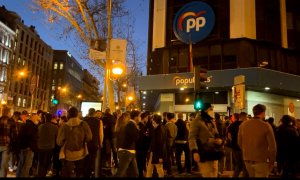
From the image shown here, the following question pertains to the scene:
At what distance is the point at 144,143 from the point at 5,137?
3810mm

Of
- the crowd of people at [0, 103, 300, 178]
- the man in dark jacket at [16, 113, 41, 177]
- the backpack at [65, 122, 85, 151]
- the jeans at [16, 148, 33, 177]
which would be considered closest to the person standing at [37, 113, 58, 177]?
the crowd of people at [0, 103, 300, 178]

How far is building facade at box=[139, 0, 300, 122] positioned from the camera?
83.6ft

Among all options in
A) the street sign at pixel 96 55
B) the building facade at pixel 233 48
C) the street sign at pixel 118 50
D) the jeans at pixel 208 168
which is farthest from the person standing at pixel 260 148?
the building facade at pixel 233 48

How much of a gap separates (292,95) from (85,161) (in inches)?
933

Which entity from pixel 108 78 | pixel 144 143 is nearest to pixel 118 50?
pixel 108 78

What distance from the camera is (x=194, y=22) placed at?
2759 centimetres

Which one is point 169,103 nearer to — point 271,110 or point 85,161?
point 271,110

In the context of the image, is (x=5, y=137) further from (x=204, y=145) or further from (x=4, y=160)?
(x=204, y=145)

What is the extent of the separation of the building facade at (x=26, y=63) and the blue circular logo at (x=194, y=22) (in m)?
38.5

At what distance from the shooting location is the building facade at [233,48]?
25.5m

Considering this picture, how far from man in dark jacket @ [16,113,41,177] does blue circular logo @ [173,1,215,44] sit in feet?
67.3

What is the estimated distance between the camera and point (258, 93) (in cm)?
2588

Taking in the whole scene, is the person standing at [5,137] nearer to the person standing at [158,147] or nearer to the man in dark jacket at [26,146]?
the man in dark jacket at [26,146]

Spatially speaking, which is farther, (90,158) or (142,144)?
(142,144)
